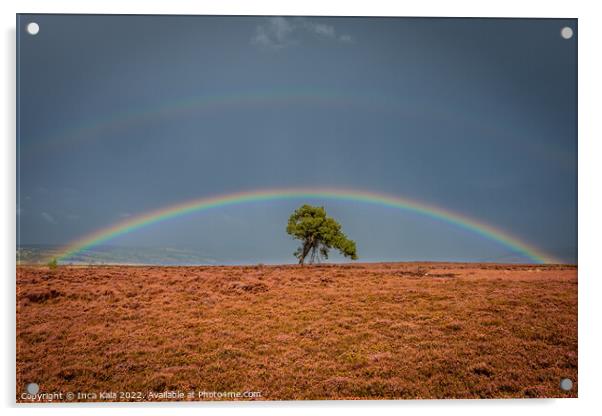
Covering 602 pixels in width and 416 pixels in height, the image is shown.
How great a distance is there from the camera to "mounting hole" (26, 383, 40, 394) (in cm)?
583

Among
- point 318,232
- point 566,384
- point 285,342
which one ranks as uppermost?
point 318,232

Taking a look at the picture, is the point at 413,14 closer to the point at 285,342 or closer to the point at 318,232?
the point at 318,232

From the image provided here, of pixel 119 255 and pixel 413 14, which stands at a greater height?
pixel 413 14

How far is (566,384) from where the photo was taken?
6.01m

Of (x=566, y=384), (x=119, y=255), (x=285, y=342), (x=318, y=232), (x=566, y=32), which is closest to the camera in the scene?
(x=566, y=384)

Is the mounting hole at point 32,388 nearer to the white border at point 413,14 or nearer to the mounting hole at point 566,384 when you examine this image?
the white border at point 413,14

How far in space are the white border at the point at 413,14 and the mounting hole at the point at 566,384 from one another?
0.85 feet

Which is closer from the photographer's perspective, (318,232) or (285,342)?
(285,342)

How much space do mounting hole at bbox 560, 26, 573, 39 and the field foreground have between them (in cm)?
447

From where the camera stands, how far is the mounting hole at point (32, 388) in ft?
19.1

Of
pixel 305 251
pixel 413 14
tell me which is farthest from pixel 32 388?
pixel 413 14

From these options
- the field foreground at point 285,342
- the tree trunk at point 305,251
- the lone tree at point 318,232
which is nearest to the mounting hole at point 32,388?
the field foreground at point 285,342

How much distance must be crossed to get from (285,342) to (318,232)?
149 inches

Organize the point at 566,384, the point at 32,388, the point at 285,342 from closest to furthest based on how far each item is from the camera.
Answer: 1. the point at 32,388
2. the point at 566,384
3. the point at 285,342
